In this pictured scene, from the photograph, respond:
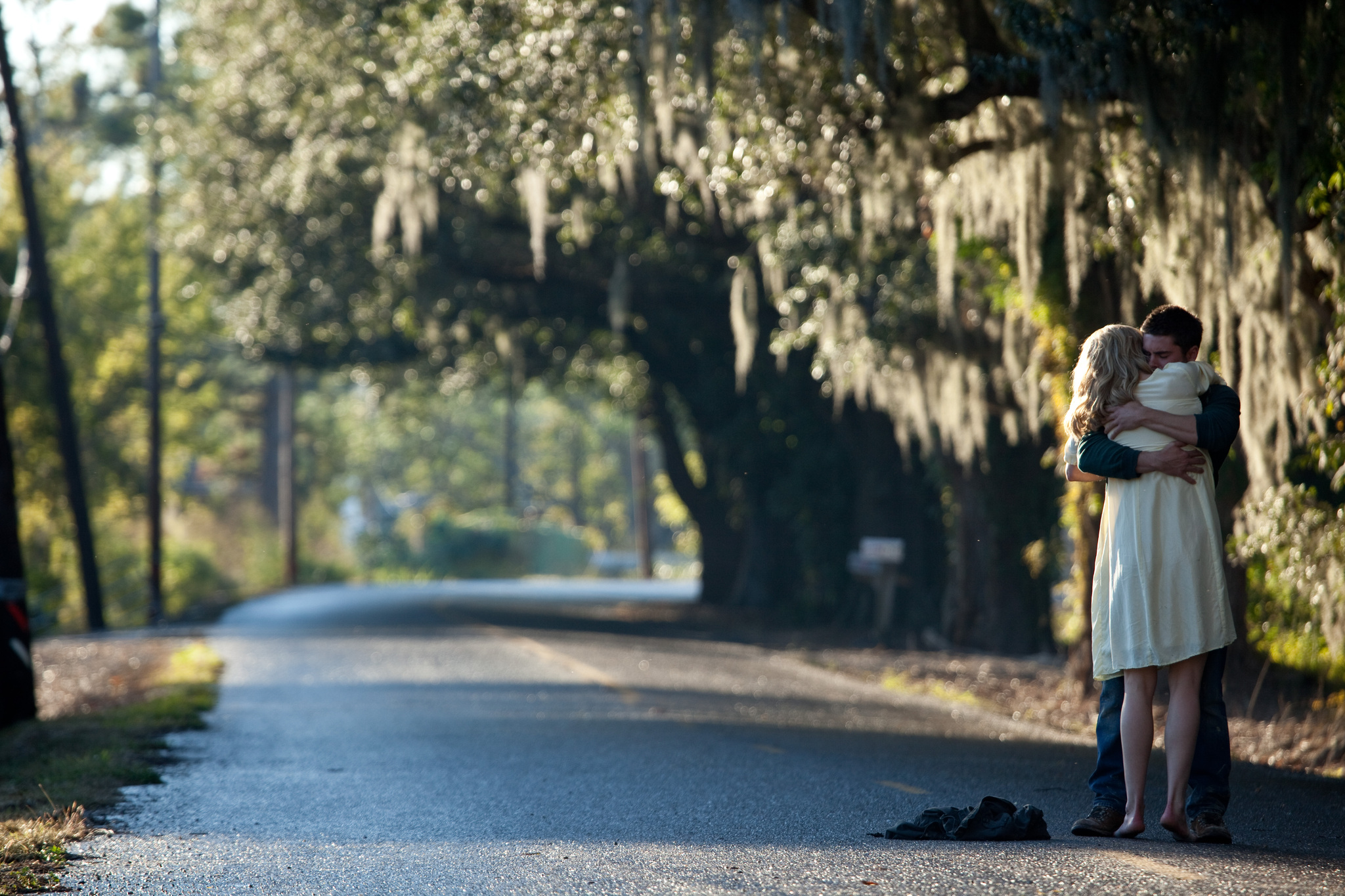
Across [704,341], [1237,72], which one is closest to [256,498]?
[704,341]

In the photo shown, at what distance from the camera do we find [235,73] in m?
22.2

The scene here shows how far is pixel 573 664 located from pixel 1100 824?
9779 millimetres

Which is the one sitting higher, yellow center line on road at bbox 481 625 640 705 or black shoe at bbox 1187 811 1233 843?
black shoe at bbox 1187 811 1233 843

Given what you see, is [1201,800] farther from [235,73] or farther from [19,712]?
[235,73]

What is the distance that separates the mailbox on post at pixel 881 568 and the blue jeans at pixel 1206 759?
43.0 ft

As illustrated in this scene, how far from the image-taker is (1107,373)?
5.41 metres

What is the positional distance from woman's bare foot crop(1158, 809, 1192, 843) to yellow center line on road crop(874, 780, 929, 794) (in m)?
1.63

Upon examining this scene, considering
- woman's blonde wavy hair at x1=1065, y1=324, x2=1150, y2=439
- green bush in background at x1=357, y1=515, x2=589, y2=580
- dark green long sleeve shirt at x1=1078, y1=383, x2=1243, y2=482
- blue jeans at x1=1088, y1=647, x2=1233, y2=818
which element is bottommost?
green bush in background at x1=357, y1=515, x2=589, y2=580

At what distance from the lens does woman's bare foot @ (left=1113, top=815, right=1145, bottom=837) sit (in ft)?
17.5

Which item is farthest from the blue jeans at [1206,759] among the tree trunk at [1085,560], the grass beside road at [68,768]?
the tree trunk at [1085,560]

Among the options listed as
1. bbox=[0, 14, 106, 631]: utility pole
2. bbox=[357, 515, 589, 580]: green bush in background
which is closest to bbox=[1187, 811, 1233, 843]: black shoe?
bbox=[0, 14, 106, 631]: utility pole

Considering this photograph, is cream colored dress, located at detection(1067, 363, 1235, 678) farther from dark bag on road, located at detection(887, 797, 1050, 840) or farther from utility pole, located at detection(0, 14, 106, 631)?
utility pole, located at detection(0, 14, 106, 631)

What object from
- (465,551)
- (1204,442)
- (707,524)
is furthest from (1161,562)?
(465,551)

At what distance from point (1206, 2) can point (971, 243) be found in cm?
409
